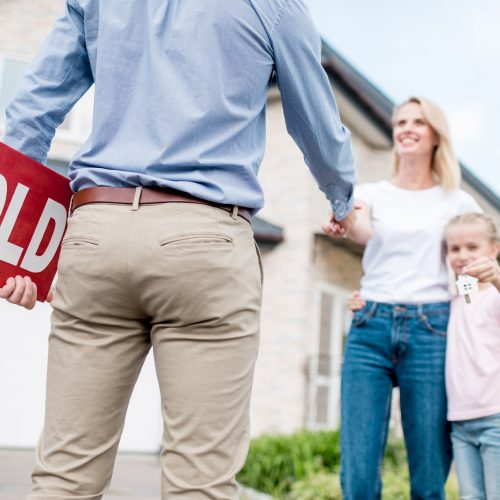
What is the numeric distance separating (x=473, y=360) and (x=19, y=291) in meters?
2.01

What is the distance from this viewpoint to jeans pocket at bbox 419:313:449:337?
137 inches

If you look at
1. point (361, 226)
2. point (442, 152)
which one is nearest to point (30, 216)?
point (361, 226)

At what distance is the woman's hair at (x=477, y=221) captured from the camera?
11.6 feet

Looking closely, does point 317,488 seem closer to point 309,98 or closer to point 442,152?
point 442,152

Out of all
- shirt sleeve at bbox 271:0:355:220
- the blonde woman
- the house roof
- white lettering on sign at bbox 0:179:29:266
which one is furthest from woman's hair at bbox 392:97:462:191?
the house roof

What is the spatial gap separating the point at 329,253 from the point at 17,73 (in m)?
5.37

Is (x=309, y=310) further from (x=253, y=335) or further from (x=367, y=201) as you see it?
(x=253, y=335)

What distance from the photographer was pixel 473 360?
347 centimetres

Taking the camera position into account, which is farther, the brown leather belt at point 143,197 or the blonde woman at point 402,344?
the blonde woman at point 402,344

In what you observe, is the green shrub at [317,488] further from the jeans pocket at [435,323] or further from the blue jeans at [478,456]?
the jeans pocket at [435,323]

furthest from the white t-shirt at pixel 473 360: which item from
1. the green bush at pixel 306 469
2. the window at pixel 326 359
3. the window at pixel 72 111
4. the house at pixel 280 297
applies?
the window at pixel 72 111

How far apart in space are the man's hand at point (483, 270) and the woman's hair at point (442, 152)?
627 mm

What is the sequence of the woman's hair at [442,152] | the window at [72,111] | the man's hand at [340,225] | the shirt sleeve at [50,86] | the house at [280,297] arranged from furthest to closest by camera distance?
the window at [72,111] < the house at [280,297] < the woman's hair at [442,152] < the man's hand at [340,225] < the shirt sleeve at [50,86]

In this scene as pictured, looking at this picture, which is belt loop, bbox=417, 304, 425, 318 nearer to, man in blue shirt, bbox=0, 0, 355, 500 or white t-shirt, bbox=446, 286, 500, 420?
white t-shirt, bbox=446, 286, 500, 420
